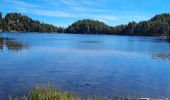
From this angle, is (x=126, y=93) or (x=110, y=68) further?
(x=110, y=68)

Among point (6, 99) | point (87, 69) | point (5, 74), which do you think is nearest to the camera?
point (6, 99)

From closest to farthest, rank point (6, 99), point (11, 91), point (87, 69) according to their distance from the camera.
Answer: point (6, 99), point (11, 91), point (87, 69)

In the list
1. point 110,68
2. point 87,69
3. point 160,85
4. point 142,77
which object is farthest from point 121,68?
point 160,85

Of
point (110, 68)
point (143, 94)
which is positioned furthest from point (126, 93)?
point (110, 68)

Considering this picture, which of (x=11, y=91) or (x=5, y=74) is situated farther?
(x=5, y=74)

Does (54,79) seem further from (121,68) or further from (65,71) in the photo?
(121,68)

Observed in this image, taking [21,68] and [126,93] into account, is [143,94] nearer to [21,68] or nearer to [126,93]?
[126,93]

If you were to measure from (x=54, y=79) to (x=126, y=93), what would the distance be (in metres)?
8.19

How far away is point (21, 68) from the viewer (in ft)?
131

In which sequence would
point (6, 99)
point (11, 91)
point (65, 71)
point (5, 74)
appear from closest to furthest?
point (6, 99), point (11, 91), point (5, 74), point (65, 71)

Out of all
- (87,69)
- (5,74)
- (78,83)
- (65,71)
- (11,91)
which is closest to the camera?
(11,91)

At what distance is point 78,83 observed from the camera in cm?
3069

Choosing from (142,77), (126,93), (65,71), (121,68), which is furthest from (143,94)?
(121,68)

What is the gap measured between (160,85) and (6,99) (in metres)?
14.6
